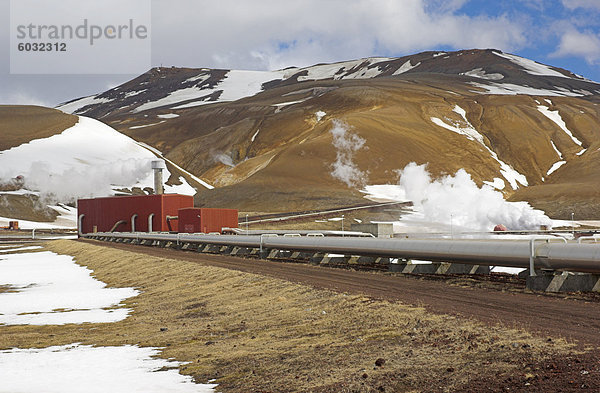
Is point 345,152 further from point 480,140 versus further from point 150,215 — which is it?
point 150,215

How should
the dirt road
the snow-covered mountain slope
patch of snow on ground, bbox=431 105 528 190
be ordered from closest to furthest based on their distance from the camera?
1. the dirt road
2. the snow-covered mountain slope
3. patch of snow on ground, bbox=431 105 528 190

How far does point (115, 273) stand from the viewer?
28.9 metres

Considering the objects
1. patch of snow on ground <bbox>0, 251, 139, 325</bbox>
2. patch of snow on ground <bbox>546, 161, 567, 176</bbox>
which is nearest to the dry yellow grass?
patch of snow on ground <bbox>0, 251, 139, 325</bbox>

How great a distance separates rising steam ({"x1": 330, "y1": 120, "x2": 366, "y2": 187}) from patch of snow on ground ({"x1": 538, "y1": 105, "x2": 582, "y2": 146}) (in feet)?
167

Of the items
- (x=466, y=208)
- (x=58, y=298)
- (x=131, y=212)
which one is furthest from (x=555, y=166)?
(x=58, y=298)

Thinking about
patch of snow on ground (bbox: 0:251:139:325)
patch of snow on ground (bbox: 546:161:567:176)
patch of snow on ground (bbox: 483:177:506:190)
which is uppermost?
patch of snow on ground (bbox: 546:161:567:176)

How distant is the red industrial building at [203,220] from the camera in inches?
2507

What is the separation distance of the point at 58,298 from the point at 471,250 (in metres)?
13.0

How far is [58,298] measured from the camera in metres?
20.6

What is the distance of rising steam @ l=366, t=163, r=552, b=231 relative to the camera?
79688mm

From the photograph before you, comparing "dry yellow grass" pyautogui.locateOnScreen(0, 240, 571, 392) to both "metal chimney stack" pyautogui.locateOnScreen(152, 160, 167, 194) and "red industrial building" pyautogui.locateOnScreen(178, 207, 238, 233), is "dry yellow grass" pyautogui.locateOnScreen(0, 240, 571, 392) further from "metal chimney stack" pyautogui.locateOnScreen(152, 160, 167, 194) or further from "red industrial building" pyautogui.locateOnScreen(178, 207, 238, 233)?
"metal chimney stack" pyautogui.locateOnScreen(152, 160, 167, 194)

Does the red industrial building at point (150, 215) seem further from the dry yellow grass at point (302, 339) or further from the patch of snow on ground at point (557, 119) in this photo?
the patch of snow on ground at point (557, 119)

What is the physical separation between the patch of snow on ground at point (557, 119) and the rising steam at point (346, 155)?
2001 inches

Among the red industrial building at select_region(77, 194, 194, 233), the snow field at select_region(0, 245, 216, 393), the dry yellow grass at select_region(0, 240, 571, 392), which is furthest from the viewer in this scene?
the red industrial building at select_region(77, 194, 194, 233)
